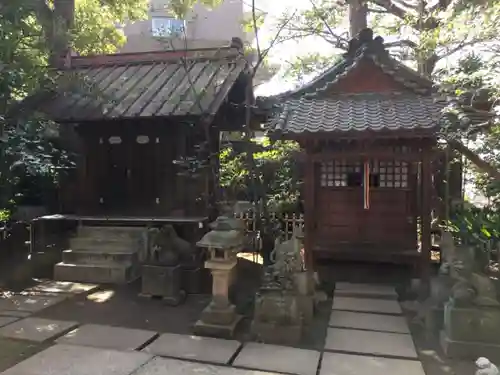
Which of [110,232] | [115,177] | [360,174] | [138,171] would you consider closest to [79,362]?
[110,232]

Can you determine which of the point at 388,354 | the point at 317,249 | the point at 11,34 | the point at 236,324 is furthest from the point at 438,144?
the point at 11,34

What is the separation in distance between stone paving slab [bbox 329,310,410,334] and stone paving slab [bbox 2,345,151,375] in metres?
3.04

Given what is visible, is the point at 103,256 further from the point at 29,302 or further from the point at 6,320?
the point at 6,320

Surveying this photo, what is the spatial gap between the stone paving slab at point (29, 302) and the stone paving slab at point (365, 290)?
526 centimetres

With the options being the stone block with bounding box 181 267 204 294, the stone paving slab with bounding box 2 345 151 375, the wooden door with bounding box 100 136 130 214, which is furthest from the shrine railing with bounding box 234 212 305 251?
the stone paving slab with bounding box 2 345 151 375

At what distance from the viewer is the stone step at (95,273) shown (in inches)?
354

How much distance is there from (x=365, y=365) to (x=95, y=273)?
6.20 m

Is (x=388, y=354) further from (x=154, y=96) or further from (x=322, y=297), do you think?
(x=154, y=96)

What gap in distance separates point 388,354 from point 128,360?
10.8ft

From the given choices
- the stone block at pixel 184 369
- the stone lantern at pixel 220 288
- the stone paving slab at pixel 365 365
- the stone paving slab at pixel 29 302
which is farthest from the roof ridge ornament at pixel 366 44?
the stone paving slab at pixel 29 302

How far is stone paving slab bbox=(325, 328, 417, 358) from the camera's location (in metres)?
5.52

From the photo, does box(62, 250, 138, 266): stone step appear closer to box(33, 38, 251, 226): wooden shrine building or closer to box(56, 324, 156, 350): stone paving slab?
box(33, 38, 251, 226): wooden shrine building

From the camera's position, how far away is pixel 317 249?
863cm

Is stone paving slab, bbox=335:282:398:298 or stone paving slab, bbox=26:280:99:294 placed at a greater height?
stone paving slab, bbox=335:282:398:298
